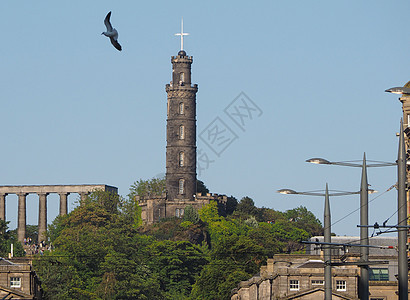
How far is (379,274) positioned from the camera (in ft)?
411

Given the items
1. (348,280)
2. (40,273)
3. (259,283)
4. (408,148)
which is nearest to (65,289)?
(40,273)

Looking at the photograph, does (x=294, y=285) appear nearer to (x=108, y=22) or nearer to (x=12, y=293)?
(x=12, y=293)

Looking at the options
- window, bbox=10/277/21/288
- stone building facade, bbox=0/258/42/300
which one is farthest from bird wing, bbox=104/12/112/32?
window, bbox=10/277/21/288

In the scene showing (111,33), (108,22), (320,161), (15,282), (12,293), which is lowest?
(12,293)

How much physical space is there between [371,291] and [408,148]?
2699 centimetres

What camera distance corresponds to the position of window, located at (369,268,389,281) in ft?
408

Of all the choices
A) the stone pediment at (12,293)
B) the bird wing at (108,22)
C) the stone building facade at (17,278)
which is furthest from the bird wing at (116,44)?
the stone building facade at (17,278)

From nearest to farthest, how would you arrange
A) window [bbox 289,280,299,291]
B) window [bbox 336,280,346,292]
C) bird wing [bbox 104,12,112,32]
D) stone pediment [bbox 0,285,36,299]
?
bird wing [bbox 104,12,112,32] < stone pediment [bbox 0,285,36,299] < window [bbox 336,280,346,292] < window [bbox 289,280,299,291]

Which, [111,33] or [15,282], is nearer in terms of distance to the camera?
[111,33]

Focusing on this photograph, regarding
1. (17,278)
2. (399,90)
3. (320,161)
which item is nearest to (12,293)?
(17,278)

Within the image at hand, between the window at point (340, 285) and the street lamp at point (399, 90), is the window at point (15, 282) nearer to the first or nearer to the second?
the window at point (340, 285)

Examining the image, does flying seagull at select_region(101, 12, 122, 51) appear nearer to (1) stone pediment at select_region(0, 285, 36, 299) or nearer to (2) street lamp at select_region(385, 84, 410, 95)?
(2) street lamp at select_region(385, 84, 410, 95)

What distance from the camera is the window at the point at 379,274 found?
408 ft

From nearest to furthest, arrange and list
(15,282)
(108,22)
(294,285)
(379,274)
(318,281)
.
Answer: (108,22)
(318,281)
(294,285)
(15,282)
(379,274)
